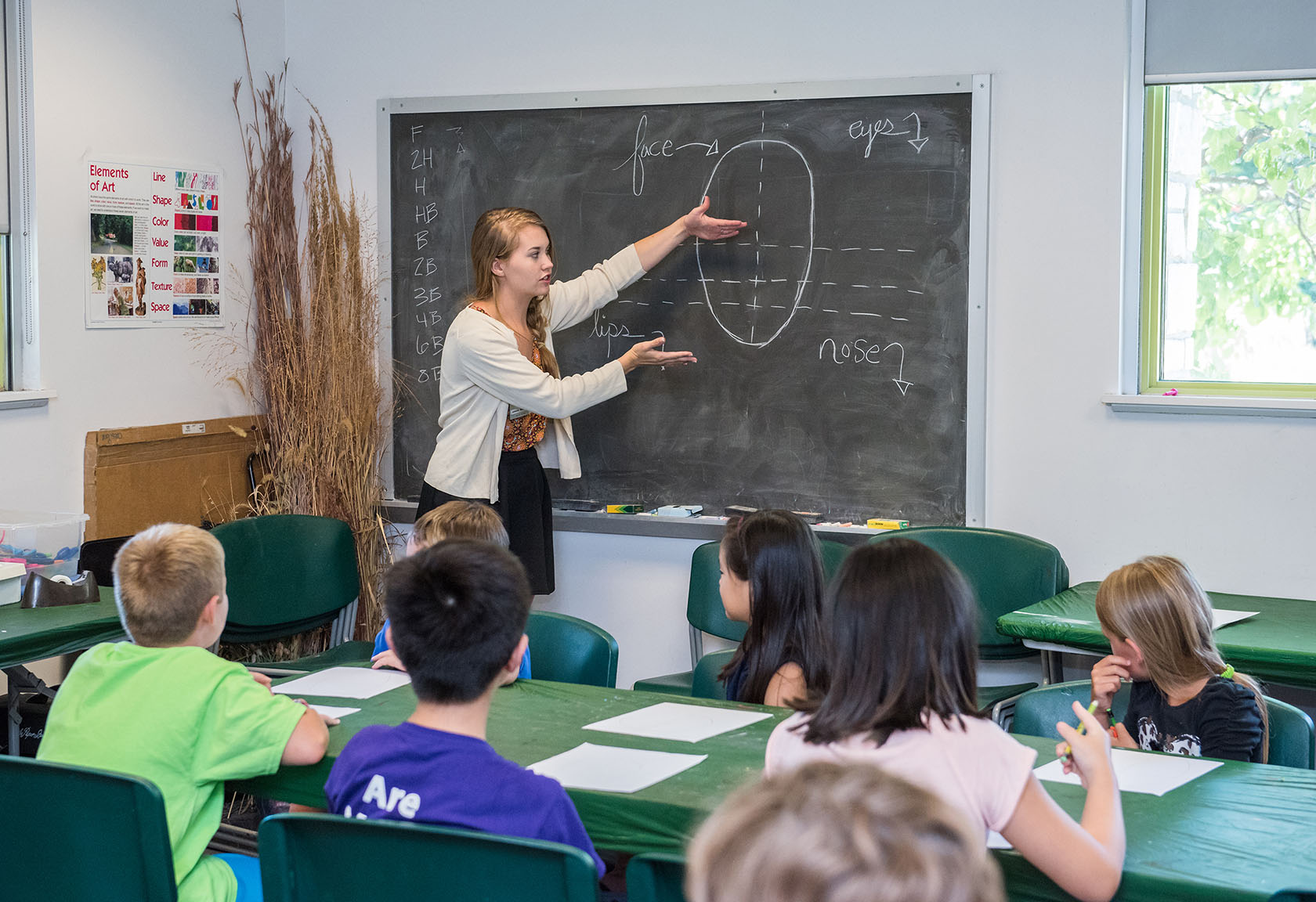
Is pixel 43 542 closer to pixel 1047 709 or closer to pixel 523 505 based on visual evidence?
pixel 523 505

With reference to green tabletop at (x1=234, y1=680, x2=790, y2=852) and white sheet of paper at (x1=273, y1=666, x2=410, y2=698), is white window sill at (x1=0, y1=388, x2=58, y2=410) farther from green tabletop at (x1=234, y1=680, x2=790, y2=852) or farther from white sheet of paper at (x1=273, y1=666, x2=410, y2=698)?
green tabletop at (x1=234, y1=680, x2=790, y2=852)

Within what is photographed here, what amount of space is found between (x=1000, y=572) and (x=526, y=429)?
1520 millimetres

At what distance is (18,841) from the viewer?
5.81 feet

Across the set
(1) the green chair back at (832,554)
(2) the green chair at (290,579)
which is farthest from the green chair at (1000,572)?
(2) the green chair at (290,579)

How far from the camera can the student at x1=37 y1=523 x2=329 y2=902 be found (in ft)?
6.28

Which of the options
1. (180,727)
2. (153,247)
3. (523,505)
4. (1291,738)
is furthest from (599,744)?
(153,247)

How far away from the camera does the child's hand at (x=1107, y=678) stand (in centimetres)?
239

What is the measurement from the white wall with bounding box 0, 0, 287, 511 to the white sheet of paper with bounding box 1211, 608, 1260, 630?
3285mm

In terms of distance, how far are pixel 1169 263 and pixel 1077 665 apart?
4.01ft

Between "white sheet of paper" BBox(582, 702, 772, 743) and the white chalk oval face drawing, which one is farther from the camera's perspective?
the white chalk oval face drawing

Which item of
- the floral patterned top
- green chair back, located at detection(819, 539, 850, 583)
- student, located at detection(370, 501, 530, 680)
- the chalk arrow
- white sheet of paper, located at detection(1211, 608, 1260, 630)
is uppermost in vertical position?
the chalk arrow

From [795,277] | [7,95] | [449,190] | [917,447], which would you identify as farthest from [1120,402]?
[7,95]

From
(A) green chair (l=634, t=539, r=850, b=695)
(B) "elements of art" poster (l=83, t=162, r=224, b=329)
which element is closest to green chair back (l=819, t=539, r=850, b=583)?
(A) green chair (l=634, t=539, r=850, b=695)

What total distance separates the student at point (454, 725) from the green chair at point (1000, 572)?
6.60 feet
